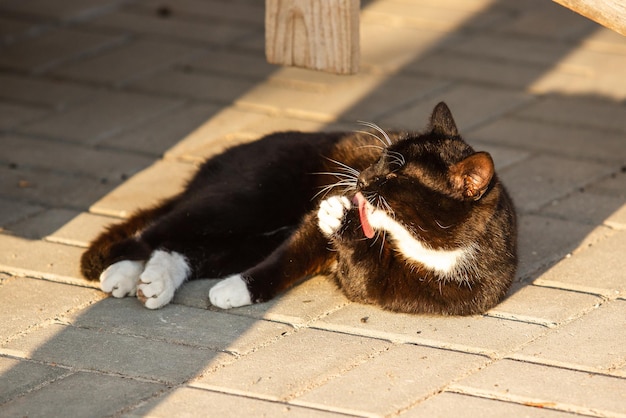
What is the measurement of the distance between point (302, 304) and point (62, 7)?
413cm

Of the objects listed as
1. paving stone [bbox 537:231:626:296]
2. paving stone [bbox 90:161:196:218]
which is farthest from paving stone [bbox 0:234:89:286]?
paving stone [bbox 537:231:626:296]

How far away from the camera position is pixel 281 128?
5.51 meters

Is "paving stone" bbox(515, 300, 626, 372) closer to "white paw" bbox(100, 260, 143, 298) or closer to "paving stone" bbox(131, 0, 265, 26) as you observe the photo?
"white paw" bbox(100, 260, 143, 298)

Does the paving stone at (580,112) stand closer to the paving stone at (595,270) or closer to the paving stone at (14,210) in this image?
the paving stone at (595,270)

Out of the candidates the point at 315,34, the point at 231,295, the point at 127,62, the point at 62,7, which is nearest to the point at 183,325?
the point at 231,295

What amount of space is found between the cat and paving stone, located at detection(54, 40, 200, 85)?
2.08 m

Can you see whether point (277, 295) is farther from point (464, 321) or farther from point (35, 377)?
point (35, 377)

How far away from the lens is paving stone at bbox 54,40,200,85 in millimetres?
6254

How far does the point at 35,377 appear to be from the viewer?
11.0 ft

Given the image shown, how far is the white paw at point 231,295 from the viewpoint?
3.83 metres

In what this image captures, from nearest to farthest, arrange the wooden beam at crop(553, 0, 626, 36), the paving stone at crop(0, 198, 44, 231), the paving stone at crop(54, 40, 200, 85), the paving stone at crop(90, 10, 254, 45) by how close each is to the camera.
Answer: the wooden beam at crop(553, 0, 626, 36)
the paving stone at crop(0, 198, 44, 231)
the paving stone at crop(54, 40, 200, 85)
the paving stone at crop(90, 10, 254, 45)

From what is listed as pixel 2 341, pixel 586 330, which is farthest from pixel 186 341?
pixel 586 330

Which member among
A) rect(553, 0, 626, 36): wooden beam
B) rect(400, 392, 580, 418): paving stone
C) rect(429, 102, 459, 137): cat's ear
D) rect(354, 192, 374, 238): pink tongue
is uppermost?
rect(553, 0, 626, 36): wooden beam

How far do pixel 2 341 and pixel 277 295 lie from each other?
1.00 metres
